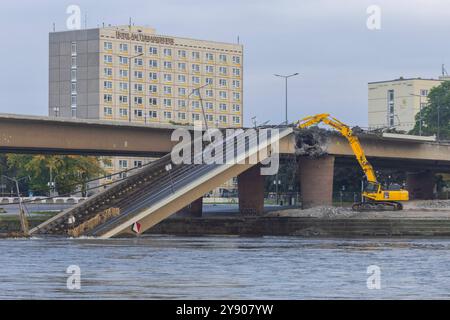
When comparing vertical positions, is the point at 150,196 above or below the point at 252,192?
below

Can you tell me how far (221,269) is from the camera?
218ft

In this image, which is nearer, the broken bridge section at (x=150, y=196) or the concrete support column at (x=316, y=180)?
the broken bridge section at (x=150, y=196)

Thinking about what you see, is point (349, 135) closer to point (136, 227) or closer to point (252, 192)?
point (252, 192)

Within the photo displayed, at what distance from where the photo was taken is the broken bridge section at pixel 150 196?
100812 mm

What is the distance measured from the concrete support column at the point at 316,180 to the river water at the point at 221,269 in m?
31.5

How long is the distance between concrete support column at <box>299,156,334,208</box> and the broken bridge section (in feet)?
39.7

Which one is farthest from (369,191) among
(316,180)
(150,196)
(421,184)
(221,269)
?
(221,269)

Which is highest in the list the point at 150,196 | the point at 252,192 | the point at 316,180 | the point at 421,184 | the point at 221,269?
the point at 316,180

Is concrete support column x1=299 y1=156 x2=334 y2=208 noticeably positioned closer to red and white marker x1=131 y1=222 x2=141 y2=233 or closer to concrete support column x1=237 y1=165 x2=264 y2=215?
concrete support column x1=237 y1=165 x2=264 y2=215

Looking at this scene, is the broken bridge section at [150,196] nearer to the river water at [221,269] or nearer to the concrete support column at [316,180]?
the river water at [221,269]

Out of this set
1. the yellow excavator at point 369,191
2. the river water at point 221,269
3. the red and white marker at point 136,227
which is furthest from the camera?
the yellow excavator at point 369,191

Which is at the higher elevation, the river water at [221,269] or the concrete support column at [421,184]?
the concrete support column at [421,184]

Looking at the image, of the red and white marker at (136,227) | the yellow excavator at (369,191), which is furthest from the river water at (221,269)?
the yellow excavator at (369,191)

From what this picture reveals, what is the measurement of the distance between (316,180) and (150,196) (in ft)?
94.6
